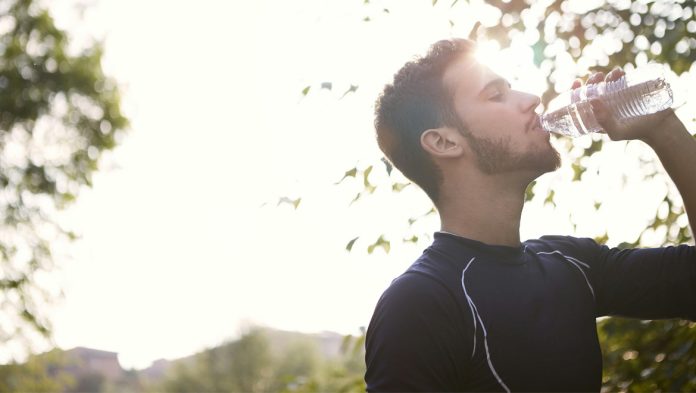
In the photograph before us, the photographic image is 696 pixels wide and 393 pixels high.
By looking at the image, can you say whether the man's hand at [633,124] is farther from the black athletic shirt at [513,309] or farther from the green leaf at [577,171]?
the green leaf at [577,171]

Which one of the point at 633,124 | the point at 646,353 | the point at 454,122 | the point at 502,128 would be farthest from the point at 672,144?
the point at 646,353

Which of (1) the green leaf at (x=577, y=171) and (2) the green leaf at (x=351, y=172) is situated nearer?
(2) the green leaf at (x=351, y=172)

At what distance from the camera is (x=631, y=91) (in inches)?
106

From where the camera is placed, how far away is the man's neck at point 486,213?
2.58 meters

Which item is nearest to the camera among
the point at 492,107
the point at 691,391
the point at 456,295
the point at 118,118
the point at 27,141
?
the point at 456,295

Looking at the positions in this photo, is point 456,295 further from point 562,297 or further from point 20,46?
point 20,46

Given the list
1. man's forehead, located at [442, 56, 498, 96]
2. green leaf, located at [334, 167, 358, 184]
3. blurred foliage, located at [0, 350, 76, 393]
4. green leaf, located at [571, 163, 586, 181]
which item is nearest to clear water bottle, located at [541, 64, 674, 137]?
man's forehead, located at [442, 56, 498, 96]

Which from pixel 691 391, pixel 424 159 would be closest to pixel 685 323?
pixel 691 391

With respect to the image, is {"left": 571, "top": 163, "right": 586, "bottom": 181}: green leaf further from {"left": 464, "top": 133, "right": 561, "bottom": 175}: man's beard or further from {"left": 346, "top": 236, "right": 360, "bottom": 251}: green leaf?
{"left": 464, "top": 133, "right": 561, "bottom": 175}: man's beard

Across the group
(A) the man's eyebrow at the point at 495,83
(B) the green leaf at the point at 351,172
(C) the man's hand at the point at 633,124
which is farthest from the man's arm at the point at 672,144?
(B) the green leaf at the point at 351,172

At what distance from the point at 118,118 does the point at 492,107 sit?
2048 cm

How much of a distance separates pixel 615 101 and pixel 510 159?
14.8 inches

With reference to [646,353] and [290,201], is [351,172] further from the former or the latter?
[646,353]

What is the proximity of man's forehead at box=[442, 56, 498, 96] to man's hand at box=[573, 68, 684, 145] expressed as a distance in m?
0.39
